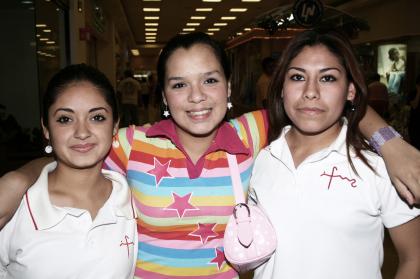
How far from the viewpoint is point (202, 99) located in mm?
1967

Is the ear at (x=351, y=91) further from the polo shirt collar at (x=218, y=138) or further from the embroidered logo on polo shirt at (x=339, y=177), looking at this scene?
the polo shirt collar at (x=218, y=138)

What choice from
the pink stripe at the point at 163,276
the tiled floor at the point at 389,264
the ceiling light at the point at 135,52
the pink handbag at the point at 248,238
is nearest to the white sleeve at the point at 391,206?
the pink handbag at the point at 248,238

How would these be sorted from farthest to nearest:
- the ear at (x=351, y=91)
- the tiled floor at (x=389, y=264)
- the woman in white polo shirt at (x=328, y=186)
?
the tiled floor at (x=389, y=264) → the ear at (x=351, y=91) → the woman in white polo shirt at (x=328, y=186)

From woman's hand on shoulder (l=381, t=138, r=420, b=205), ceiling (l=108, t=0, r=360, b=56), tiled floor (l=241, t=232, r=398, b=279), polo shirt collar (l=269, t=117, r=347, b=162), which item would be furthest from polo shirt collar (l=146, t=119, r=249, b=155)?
ceiling (l=108, t=0, r=360, b=56)

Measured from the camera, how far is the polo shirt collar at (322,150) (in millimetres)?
1841

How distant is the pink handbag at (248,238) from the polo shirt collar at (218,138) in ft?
0.99

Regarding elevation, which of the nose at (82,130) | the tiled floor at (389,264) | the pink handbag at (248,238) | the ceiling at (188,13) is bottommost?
the tiled floor at (389,264)

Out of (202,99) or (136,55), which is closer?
(202,99)

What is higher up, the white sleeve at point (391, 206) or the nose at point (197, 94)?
the nose at point (197, 94)

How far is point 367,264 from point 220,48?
124cm

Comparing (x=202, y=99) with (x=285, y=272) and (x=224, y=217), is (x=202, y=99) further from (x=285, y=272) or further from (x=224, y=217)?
(x=285, y=272)

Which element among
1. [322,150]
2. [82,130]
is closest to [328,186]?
[322,150]

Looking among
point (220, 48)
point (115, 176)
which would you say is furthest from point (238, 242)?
point (220, 48)

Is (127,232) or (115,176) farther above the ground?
(115,176)
